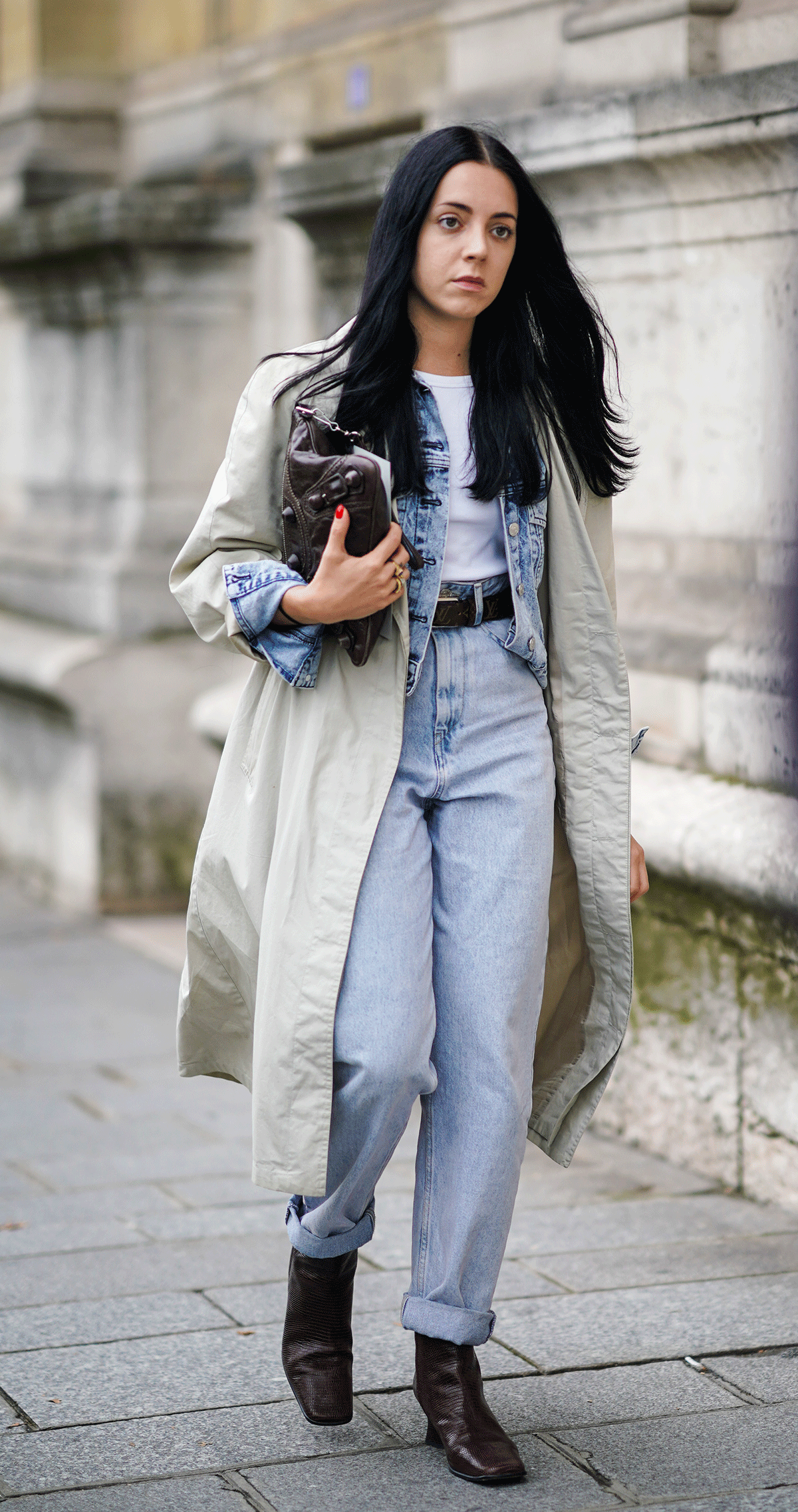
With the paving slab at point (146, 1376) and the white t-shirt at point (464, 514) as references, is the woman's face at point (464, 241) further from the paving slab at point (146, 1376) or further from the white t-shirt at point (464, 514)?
the paving slab at point (146, 1376)

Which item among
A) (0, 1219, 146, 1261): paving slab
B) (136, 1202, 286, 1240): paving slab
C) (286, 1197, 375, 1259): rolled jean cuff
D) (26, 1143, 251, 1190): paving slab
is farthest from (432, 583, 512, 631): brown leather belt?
(26, 1143, 251, 1190): paving slab

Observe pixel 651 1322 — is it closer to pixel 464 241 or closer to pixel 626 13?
pixel 464 241

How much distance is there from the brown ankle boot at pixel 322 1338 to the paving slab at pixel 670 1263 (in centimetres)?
77

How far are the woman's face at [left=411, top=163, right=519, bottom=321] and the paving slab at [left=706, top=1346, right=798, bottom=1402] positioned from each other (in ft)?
5.69

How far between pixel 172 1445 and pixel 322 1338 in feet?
0.88

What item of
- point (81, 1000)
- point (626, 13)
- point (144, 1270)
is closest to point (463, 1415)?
point (144, 1270)

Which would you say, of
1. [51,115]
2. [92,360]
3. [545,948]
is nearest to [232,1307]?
[545,948]

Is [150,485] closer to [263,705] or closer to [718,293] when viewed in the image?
[718,293]

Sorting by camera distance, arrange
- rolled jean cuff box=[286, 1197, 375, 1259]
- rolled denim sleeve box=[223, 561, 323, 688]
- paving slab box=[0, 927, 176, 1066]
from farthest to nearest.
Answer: paving slab box=[0, 927, 176, 1066] → rolled jean cuff box=[286, 1197, 375, 1259] → rolled denim sleeve box=[223, 561, 323, 688]

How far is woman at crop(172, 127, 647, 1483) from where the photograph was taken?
279 centimetres

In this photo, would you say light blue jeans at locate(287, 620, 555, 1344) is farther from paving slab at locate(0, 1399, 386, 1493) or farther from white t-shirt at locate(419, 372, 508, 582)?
paving slab at locate(0, 1399, 386, 1493)

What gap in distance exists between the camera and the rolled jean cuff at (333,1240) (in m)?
2.97

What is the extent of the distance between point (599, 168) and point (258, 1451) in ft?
9.68

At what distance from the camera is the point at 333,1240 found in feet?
9.75
